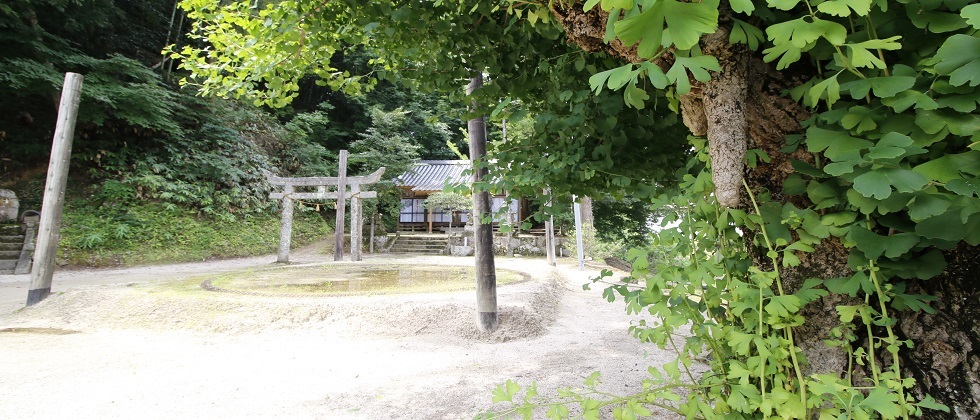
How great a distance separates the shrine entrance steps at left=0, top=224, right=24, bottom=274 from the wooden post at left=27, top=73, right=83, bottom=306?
4968mm

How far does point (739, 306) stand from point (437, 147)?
78.8 feet

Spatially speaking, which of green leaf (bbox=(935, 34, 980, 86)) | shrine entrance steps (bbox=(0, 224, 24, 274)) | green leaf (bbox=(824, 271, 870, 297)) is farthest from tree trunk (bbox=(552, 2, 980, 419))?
shrine entrance steps (bbox=(0, 224, 24, 274))

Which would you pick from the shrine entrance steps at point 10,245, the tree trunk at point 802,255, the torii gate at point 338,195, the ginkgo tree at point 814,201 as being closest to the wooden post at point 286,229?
the torii gate at point 338,195

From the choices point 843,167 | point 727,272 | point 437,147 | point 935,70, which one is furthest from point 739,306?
point 437,147

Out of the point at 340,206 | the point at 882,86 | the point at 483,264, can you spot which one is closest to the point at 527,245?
the point at 340,206

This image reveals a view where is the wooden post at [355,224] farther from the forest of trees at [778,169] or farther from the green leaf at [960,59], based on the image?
the green leaf at [960,59]

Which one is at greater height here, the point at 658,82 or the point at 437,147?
the point at 437,147

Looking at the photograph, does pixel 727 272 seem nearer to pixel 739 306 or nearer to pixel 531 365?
pixel 739 306

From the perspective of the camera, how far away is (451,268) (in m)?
10.3

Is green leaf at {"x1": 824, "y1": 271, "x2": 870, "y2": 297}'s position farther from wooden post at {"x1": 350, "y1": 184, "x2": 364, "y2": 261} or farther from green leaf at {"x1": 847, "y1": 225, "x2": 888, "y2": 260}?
wooden post at {"x1": 350, "y1": 184, "x2": 364, "y2": 261}

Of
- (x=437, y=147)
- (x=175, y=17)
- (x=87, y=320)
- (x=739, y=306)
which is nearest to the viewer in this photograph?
(x=739, y=306)

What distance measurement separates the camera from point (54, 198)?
6492 mm

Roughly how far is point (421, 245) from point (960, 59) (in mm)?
17773

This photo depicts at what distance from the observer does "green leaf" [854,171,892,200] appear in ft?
2.51
